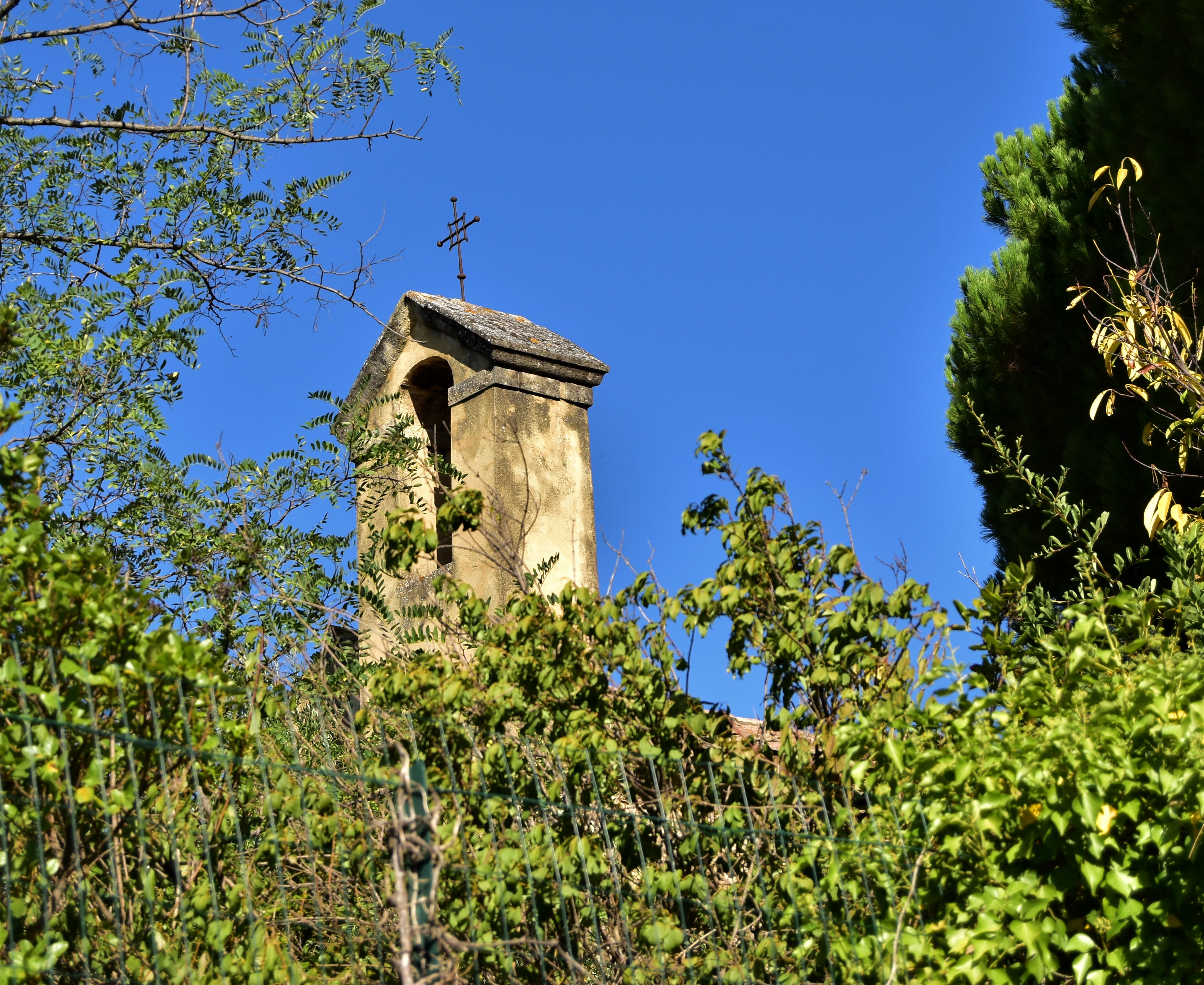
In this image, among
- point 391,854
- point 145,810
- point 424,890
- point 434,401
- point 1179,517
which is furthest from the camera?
point 434,401

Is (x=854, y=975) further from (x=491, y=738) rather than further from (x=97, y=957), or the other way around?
(x=97, y=957)

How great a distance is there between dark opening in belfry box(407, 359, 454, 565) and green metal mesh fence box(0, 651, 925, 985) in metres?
4.15

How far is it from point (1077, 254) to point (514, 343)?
3.23 m

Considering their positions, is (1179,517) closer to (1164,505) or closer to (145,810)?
(1164,505)

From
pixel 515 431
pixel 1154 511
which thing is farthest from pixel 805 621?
pixel 515 431

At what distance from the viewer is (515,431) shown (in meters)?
7.29

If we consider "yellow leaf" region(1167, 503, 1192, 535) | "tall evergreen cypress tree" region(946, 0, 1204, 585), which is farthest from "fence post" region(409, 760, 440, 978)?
"tall evergreen cypress tree" region(946, 0, 1204, 585)

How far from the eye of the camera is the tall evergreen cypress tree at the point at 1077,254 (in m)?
6.05

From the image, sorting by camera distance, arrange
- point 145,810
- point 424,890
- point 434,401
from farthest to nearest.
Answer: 1. point 434,401
2. point 145,810
3. point 424,890

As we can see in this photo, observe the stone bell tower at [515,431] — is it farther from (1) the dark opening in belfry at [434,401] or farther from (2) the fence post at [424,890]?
(2) the fence post at [424,890]

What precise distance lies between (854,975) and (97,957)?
198cm

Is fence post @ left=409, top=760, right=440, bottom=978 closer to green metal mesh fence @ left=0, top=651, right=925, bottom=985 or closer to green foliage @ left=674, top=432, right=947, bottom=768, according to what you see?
green metal mesh fence @ left=0, top=651, right=925, bottom=985

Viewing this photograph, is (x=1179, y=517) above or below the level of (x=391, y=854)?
above

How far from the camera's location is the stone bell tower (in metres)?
7.10
